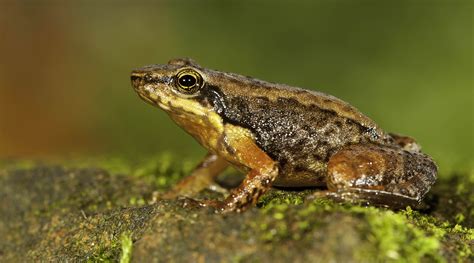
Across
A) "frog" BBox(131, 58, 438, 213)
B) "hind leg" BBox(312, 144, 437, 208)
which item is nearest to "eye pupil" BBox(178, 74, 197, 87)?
"frog" BBox(131, 58, 438, 213)

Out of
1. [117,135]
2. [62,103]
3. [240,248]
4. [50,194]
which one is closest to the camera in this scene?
[240,248]

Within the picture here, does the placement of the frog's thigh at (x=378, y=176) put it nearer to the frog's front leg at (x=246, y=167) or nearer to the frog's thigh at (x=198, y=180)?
the frog's front leg at (x=246, y=167)

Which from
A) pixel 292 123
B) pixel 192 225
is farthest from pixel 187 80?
pixel 192 225

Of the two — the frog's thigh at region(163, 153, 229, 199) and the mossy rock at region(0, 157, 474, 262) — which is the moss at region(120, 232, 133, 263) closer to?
the mossy rock at region(0, 157, 474, 262)

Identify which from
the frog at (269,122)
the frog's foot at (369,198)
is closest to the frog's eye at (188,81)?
the frog at (269,122)

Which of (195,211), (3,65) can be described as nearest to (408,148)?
(195,211)

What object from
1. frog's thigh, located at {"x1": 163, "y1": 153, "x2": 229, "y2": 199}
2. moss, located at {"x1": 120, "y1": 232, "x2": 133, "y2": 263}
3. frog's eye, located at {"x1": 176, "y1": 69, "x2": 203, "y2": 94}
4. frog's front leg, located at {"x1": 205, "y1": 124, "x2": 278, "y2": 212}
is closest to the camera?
moss, located at {"x1": 120, "y1": 232, "x2": 133, "y2": 263}

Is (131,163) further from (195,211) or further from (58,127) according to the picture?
(58,127)
